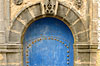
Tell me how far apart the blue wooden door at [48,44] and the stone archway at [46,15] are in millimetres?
194

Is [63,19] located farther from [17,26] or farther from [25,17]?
[17,26]

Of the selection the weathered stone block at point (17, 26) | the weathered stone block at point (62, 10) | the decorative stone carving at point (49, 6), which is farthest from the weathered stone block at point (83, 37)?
the weathered stone block at point (17, 26)

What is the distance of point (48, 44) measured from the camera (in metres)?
3.50

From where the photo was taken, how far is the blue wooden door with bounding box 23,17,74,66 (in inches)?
137

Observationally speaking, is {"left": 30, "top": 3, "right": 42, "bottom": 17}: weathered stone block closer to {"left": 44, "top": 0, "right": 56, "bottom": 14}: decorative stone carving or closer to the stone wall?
the stone wall

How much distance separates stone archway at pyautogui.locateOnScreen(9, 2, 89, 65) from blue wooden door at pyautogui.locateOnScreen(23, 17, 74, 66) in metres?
→ 0.19

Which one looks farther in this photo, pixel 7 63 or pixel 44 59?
pixel 44 59

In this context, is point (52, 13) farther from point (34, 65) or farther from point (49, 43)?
point (34, 65)

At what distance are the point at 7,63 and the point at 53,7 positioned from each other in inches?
61.7

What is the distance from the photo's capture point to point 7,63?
10.7ft

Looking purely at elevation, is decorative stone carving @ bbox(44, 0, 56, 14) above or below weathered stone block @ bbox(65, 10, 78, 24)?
above

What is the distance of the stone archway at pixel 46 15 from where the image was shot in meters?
3.29

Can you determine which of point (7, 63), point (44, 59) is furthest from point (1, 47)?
point (44, 59)

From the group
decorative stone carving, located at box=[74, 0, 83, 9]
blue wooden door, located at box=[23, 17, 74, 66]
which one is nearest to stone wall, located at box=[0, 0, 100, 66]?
decorative stone carving, located at box=[74, 0, 83, 9]
